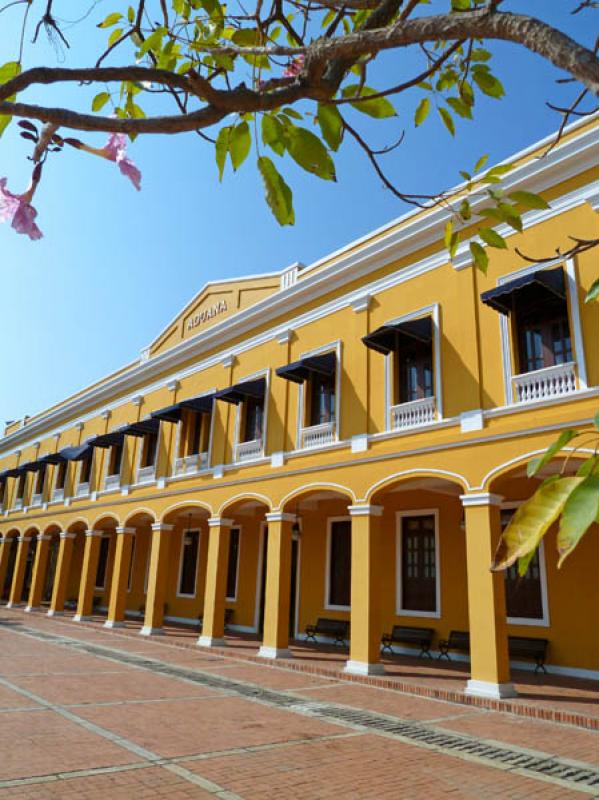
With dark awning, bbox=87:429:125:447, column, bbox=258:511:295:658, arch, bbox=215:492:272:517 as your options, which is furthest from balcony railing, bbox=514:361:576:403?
dark awning, bbox=87:429:125:447

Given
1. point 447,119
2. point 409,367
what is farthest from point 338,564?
point 447,119

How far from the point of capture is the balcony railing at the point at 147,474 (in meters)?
19.3

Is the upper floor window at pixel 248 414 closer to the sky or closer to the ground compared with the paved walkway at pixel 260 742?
closer to the sky

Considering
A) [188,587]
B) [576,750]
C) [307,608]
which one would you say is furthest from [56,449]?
[576,750]

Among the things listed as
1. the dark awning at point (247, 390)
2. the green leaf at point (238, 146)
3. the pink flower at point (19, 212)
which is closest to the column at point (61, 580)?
the dark awning at point (247, 390)

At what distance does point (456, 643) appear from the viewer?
1257cm

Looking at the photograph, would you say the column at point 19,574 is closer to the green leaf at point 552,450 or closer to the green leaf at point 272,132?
the green leaf at point 272,132

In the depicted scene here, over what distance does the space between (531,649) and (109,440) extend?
1503cm

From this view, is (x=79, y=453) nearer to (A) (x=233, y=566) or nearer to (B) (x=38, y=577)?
(B) (x=38, y=577)

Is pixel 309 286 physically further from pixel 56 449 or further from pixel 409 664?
pixel 56 449

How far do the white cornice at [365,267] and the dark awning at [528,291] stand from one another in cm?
113

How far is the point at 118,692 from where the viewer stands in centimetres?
927

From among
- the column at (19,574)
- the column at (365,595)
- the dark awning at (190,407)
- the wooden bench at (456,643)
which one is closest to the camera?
the column at (365,595)

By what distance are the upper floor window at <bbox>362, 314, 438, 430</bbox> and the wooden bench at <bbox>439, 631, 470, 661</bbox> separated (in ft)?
14.5
